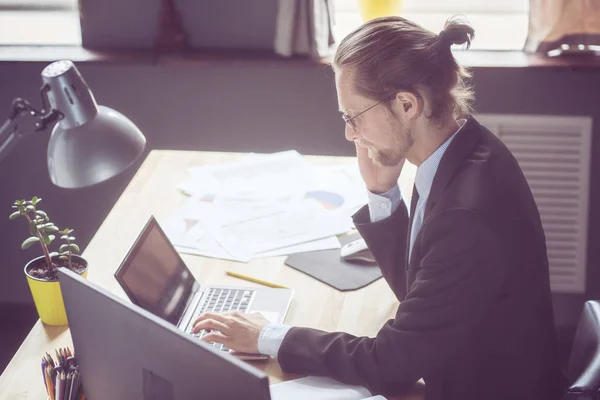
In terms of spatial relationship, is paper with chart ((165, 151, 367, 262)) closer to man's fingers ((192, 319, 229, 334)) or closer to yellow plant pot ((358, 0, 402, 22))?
man's fingers ((192, 319, 229, 334))

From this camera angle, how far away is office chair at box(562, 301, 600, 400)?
1358 millimetres

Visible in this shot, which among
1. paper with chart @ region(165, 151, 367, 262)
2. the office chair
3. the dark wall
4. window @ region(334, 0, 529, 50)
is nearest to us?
the office chair

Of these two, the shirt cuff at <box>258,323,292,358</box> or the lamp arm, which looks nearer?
the lamp arm

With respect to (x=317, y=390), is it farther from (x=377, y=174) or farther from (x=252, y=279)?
(x=377, y=174)

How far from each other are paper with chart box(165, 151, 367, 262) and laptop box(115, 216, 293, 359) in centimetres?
18

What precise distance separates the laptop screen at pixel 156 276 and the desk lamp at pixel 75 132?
0.69ft

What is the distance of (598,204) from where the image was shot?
9.29ft

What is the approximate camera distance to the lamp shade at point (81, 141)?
4.70ft

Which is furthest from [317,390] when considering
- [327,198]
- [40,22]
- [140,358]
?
[40,22]

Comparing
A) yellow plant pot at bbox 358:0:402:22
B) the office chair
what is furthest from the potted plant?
yellow plant pot at bbox 358:0:402:22

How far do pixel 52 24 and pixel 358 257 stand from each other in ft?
6.30

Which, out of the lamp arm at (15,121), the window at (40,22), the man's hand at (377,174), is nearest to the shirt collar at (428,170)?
the man's hand at (377,174)

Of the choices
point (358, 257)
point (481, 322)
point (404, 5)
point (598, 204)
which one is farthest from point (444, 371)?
point (404, 5)

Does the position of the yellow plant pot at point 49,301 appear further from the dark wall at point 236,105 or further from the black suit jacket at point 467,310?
the dark wall at point 236,105
